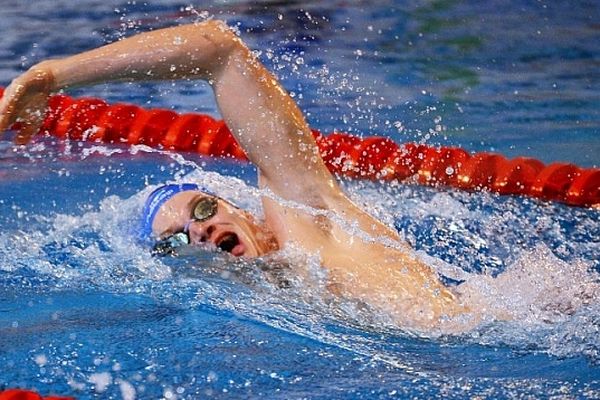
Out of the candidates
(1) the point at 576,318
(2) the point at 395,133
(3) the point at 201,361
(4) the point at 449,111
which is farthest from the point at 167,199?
(4) the point at 449,111

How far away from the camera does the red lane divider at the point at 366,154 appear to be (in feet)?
11.0

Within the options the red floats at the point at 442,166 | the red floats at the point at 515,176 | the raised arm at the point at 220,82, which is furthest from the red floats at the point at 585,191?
the raised arm at the point at 220,82

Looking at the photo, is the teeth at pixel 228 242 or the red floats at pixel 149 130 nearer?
the teeth at pixel 228 242

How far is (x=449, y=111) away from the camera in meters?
4.28

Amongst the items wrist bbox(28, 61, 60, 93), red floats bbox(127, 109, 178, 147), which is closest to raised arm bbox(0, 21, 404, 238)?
Result: wrist bbox(28, 61, 60, 93)

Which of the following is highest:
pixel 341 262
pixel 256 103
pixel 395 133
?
pixel 256 103

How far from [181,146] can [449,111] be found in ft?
3.97

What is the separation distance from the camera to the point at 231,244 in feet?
7.21

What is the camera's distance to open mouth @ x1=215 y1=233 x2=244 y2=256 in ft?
7.18

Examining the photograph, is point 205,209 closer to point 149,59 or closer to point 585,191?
point 149,59

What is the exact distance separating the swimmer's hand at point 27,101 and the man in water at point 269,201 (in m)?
0.04

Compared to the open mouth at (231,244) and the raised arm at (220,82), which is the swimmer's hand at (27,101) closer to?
the raised arm at (220,82)

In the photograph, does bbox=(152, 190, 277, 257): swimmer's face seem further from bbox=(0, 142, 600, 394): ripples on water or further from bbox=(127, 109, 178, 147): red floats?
bbox=(127, 109, 178, 147): red floats

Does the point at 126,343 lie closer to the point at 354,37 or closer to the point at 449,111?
the point at 449,111
